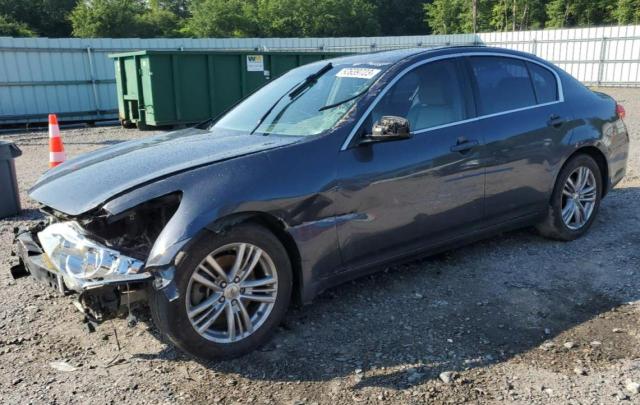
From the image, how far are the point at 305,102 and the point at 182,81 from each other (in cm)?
1111

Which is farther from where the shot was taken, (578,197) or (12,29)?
(12,29)

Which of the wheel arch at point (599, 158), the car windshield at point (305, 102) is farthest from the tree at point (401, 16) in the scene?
the car windshield at point (305, 102)

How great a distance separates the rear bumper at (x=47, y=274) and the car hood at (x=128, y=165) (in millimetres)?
312

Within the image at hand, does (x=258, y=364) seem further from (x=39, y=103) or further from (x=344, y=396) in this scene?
(x=39, y=103)

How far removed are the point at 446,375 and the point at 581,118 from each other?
3.01 metres

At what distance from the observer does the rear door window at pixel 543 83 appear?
15.7 ft

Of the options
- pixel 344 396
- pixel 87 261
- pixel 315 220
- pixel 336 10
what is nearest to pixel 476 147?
pixel 315 220

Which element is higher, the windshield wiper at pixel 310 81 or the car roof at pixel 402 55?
the car roof at pixel 402 55

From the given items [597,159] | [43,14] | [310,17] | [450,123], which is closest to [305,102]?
[450,123]

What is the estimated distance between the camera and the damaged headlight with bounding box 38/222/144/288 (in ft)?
9.53

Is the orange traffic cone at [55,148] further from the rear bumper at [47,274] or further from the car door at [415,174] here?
the car door at [415,174]

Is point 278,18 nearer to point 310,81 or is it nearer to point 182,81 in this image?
point 182,81

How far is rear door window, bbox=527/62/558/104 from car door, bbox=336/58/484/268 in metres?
0.89

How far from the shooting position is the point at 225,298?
10.4 ft
